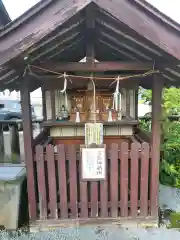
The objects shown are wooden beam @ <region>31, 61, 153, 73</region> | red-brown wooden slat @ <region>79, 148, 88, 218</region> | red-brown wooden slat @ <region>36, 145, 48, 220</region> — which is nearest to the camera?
wooden beam @ <region>31, 61, 153, 73</region>

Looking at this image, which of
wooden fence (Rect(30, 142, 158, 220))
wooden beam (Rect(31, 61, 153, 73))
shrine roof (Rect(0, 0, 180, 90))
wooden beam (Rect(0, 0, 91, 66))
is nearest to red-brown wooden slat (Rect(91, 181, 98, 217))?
wooden fence (Rect(30, 142, 158, 220))

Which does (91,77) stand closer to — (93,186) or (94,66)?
(94,66)

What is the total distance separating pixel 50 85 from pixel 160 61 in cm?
194

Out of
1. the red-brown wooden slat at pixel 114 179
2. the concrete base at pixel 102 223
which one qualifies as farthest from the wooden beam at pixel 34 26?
the concrete base at pixel 102 223

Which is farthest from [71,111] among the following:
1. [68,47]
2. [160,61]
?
[160,61]

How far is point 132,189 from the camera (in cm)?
316

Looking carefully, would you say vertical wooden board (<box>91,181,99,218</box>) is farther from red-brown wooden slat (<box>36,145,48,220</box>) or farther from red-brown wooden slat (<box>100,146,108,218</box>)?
red-brown wooden slat (<box>36,145,48,220</box>)

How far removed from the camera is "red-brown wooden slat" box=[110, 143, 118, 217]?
3025mm

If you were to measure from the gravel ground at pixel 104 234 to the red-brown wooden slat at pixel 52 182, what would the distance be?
0.27m

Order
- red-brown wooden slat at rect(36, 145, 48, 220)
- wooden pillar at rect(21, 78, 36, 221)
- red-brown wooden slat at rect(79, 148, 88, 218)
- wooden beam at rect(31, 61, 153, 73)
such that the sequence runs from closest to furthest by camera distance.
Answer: wooden beam at rect(31, 61, 153, 73) < wooden pillar at rect(21, 78, 36, 221) < red-brown wooden slat at rect(36, 145, 48, 220) < red-brown wooden slat at rect(79, 148, 88, 218)

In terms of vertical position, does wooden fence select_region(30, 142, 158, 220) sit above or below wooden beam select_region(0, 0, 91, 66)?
below

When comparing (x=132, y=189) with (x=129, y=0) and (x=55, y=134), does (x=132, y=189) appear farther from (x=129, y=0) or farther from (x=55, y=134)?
(x=129, y=0)

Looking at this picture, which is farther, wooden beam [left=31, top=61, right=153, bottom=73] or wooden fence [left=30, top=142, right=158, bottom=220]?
wooden fence [left=30, top=142, right=158, bottom=220]

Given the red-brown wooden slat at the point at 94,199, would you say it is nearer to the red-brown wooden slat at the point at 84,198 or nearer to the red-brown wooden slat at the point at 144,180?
the red-brown wooden slat at the point at 84,198
